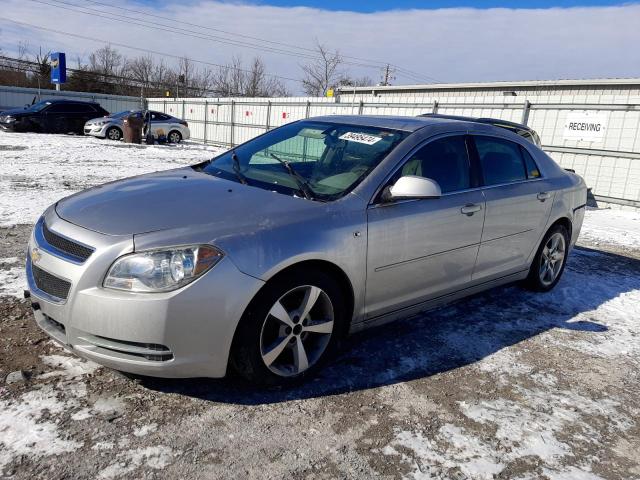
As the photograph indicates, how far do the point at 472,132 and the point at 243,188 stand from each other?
196 centimetres

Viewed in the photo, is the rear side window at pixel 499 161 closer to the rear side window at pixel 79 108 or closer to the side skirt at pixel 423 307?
the side skirt at pixel 423 307

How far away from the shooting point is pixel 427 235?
3494 millimetres

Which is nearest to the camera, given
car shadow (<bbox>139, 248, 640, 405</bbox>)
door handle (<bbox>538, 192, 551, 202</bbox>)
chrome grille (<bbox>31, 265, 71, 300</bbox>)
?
chrome grille (<bbox>31, 265, 71, 300</bbox>)

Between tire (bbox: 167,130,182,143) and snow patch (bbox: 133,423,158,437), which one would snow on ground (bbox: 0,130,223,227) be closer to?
tire (bbox: 167,130,182,143)

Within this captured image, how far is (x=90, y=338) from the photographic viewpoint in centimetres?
256

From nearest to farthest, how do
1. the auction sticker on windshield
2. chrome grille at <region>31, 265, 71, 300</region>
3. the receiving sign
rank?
chrome grille at <region>31, 265, 71, 300</region>
the auction sticker on windshield
the receiving sign

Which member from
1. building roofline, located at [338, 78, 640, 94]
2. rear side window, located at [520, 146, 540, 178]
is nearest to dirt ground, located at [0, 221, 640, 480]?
rear side window, located at [520, 146, 540, 178]

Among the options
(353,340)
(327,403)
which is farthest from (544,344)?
(327,403)

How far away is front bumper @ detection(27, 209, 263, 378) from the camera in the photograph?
246cm

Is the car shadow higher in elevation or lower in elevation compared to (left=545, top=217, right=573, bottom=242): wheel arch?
lower

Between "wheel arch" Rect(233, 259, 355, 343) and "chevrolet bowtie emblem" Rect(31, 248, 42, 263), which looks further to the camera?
"chevrolet bowtie emblem" Rect(31, 248, 42, 263)

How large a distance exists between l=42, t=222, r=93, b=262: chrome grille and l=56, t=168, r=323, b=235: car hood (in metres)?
0.12

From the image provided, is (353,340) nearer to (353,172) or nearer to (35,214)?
(353,172)

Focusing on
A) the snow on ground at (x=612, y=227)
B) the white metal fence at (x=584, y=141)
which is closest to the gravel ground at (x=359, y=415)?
the snow on ground at (x=612, y=227)
